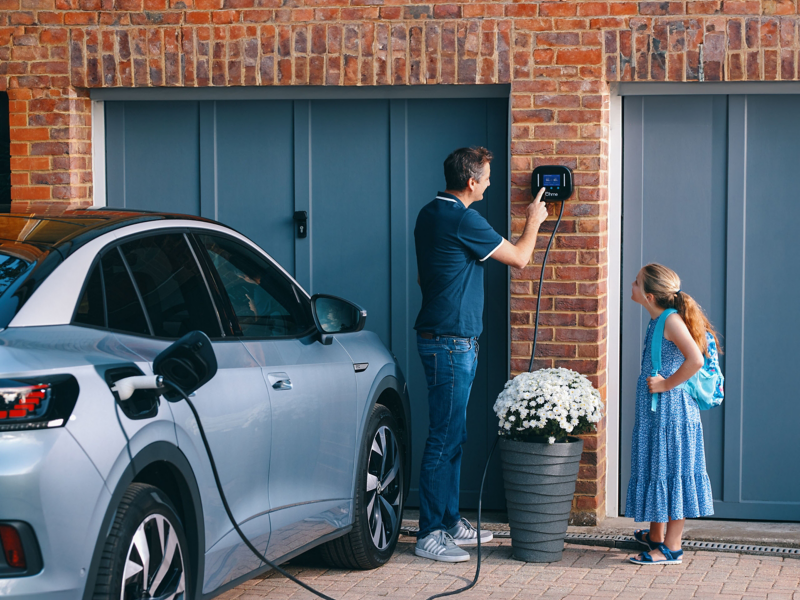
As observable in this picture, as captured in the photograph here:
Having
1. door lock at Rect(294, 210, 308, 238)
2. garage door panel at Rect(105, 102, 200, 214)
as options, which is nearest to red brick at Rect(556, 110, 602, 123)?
door lock at Rect(294, 210, 308, 238)

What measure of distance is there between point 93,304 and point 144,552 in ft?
2.61

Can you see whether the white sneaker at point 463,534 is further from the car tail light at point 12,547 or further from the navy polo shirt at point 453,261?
the car tail light at point 12,547

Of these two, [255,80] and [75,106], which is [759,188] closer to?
[255,80]

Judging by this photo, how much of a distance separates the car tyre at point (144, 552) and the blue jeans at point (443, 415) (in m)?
2.17

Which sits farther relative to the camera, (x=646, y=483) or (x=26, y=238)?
(x=646, y=483)

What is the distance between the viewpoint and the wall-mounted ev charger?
5863 mm

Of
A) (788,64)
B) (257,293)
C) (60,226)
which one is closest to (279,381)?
(257,293)

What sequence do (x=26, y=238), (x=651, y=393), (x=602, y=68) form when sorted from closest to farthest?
(x=26, y=238) → (x=651, y=393) → (x=602, y=68)

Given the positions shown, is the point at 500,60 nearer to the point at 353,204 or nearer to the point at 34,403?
the point at 353,204

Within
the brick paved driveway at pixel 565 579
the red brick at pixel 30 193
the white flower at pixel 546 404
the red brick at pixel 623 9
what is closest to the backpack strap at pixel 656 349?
the white flower at pixel 546 404

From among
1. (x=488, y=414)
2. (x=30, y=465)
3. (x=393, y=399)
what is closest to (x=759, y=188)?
(x=488, y=414)

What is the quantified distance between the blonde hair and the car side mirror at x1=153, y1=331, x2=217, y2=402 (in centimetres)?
262

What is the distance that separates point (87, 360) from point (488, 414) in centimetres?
361

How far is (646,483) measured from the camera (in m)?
5.34
